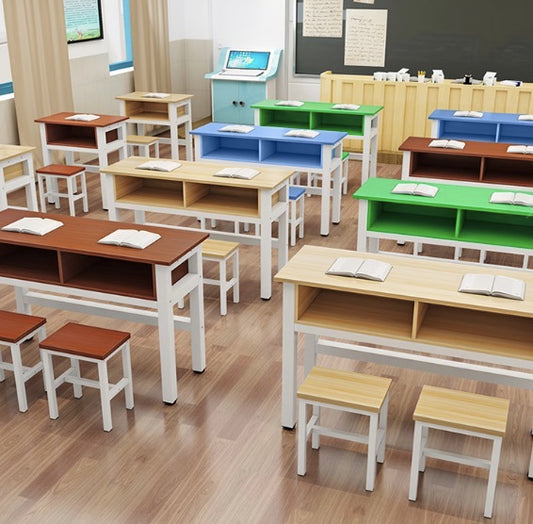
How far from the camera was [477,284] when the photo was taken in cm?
332

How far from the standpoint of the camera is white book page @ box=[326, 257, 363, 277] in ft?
11.3

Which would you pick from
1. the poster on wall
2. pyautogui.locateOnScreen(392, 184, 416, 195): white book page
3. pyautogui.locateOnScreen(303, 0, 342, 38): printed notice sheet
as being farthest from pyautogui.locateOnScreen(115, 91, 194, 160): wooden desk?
pyautogui.locateOnScreen(392, 184, 416, 195): white book page

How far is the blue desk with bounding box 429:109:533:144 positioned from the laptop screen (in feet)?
11.6

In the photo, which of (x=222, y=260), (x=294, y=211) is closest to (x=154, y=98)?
(x=294, y=211)

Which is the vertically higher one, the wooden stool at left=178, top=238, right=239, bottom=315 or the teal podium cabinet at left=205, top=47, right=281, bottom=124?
the teal podium cabinet at left=205, top=47, right=281, bottom=124

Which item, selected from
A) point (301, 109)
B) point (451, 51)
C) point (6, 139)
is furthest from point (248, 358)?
point (451, 51)

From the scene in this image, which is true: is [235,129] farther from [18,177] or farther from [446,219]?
[446,219]

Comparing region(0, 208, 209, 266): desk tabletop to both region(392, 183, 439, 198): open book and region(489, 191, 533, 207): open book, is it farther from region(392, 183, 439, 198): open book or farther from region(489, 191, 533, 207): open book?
region(489, 191, 533, 207): open book

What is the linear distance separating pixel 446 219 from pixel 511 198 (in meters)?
0.49

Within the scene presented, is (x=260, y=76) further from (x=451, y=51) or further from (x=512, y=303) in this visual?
(x=512, y=303)

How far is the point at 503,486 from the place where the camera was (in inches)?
134

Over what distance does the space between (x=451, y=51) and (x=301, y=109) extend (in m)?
2.96

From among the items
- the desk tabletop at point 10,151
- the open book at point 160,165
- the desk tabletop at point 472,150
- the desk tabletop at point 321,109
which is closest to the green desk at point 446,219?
the desk tabletop at point 472,150

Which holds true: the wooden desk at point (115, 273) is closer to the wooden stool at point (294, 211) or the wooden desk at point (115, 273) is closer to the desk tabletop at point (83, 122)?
the wooden stool at point (294, 211)
